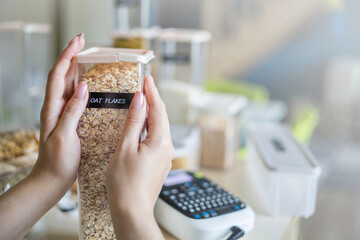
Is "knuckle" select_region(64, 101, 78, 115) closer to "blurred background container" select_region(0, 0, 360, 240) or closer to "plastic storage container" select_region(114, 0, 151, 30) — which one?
"plastic storage container" select_region(114, 0, 151, 30)

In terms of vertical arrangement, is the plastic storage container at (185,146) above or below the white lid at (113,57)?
below

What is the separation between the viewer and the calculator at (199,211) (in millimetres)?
664

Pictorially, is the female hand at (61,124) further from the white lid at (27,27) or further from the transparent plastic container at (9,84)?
the transparent plastic container at (9,84)

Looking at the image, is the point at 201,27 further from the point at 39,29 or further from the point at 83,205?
the point at 83,205

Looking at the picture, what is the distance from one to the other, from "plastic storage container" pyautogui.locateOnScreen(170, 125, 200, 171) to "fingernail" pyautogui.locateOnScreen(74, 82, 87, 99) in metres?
0.42

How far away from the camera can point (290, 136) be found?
1.07 m

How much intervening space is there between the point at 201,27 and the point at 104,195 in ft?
11.2

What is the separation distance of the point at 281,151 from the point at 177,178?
28 centimetres

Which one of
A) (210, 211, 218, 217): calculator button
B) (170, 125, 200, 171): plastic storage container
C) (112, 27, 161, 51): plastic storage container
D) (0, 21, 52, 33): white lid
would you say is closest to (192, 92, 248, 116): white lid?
(170, 125, 200, 171): plastic storage container

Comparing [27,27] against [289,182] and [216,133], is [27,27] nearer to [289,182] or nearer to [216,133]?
[216,133]

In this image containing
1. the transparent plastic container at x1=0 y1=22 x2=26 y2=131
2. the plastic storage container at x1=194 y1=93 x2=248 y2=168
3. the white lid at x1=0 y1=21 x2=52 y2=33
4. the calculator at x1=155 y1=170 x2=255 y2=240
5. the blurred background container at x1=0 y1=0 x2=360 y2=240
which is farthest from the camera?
the blurred background container at x1=0 y1=0 x2=360 y2=240

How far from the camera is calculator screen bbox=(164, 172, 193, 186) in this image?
0.80 m

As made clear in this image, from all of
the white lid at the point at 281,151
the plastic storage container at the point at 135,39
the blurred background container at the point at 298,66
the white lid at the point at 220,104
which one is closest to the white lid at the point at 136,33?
the plastic storage container at the point at 135,39

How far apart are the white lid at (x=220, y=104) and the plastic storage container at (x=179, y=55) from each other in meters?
0.08
